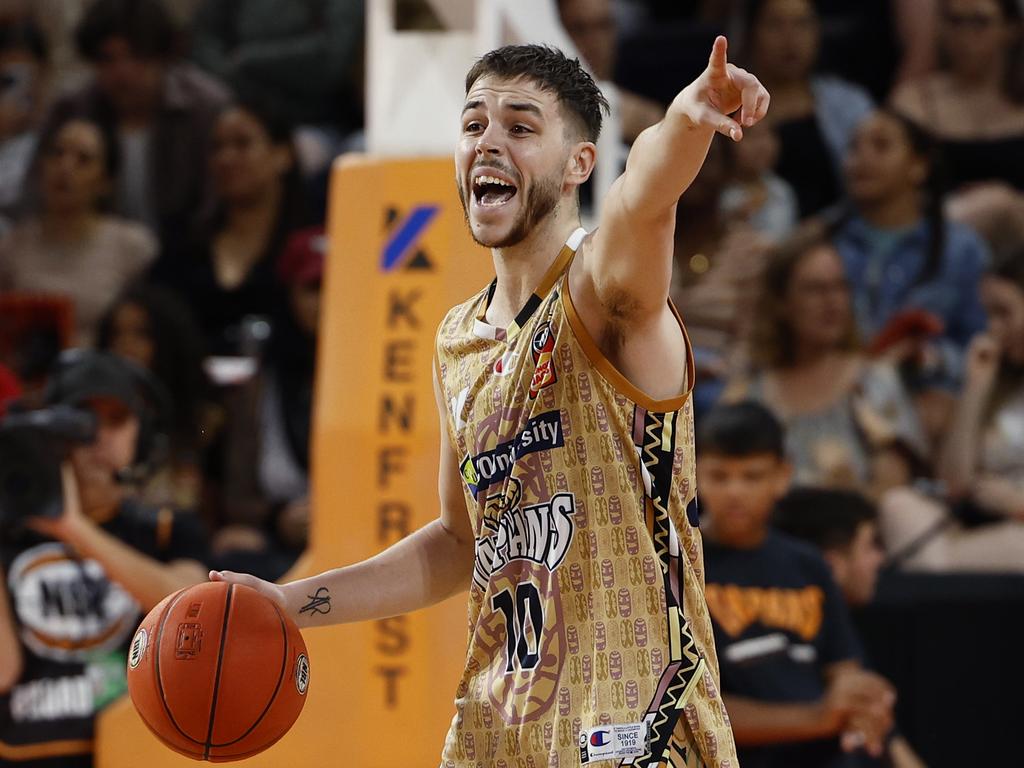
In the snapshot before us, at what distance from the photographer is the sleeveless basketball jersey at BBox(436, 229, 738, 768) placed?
2.74 m

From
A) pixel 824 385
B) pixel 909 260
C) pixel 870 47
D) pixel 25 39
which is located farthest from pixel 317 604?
pixel 25 39

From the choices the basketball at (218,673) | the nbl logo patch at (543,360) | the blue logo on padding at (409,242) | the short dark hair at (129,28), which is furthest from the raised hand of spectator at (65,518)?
the short dark hair at (129,28)

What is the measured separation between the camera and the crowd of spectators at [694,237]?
258 inches

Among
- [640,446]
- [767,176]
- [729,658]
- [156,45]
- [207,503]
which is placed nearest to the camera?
[640,446]

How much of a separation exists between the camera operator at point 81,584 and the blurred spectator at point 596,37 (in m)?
2.90

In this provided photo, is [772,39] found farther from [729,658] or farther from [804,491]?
[729,658]

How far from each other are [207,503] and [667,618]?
426cm

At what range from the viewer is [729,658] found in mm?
5078

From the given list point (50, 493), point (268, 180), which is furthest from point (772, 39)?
point (50, 493)

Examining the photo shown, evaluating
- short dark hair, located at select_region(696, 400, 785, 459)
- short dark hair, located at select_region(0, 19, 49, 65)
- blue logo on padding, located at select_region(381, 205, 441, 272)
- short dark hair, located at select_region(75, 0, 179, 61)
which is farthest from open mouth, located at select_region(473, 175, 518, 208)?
short dark hair, located at select_region(0, 19, 49, 65)

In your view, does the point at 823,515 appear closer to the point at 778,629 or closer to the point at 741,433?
the point at 741,433

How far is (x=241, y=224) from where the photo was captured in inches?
303

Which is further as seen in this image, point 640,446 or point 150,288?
point 150,288

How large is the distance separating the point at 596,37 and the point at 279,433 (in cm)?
232
